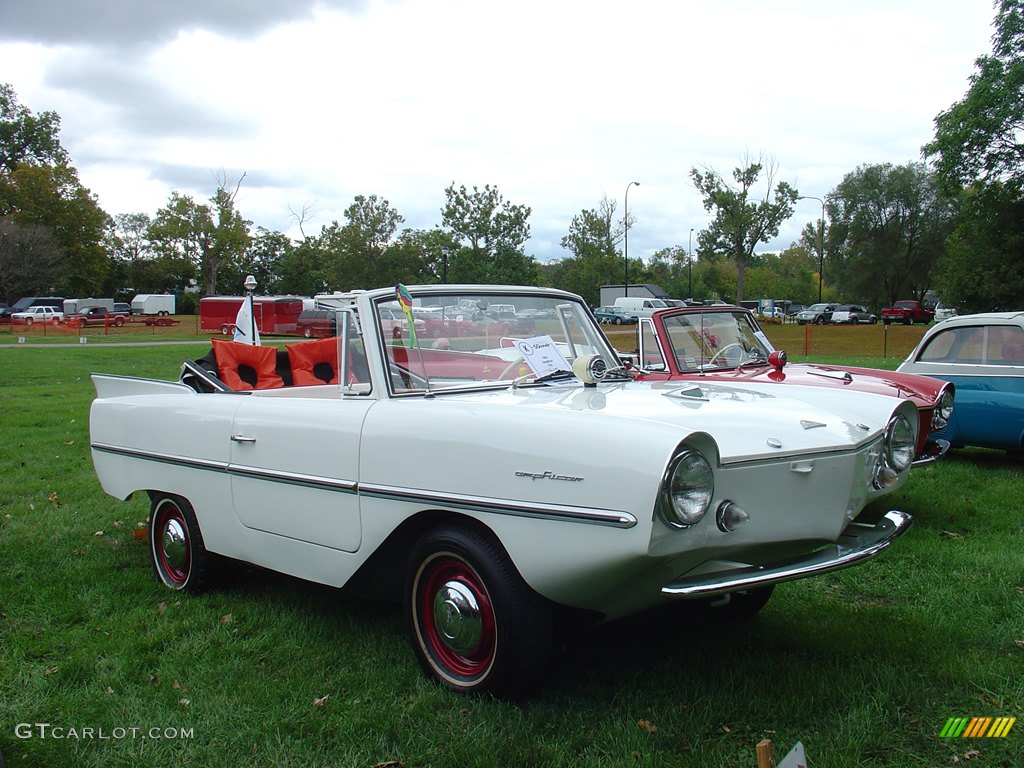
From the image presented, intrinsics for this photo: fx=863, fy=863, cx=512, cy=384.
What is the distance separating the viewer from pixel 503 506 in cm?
285

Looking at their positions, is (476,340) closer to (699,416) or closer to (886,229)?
(699,416)

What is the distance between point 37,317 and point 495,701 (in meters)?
48.1

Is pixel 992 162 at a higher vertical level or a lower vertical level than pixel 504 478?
higher

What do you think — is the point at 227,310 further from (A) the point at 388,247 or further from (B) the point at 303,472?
(B) the point at 303,472

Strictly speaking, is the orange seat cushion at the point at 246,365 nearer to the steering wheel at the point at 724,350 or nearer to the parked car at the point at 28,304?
the steering wheel at the point at 724,350

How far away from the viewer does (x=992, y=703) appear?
3.08 meters

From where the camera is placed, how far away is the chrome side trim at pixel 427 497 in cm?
263

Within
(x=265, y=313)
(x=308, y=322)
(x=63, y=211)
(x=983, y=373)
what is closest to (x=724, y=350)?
(x=983, y=373)

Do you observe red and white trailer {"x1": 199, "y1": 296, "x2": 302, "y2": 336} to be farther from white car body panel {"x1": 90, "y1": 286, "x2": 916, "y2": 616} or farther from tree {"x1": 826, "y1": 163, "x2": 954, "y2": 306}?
tree {"x1": 826, "y1": 163, "x2": 954, "y2": 306}

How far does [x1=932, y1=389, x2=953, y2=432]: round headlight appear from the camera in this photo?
20.0 feet

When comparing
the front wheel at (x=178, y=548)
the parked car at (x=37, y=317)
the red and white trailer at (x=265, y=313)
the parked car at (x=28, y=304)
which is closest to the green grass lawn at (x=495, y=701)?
the front wheel at (x=178, y=548)

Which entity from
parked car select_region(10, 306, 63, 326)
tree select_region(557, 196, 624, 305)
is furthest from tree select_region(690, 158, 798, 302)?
parked car select_region(10, 306, 63, 326)

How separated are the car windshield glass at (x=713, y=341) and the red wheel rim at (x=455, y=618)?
168 inches

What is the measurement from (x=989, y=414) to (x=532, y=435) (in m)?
5.60
